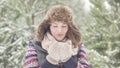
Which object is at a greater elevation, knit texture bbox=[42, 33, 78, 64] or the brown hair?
the brown hair

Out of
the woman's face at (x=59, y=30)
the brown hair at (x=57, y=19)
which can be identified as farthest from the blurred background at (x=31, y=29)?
the woman's face at (x=59, y=30)

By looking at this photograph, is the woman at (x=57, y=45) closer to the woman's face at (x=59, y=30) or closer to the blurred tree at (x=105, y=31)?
the woman's face at (x=59, y=30)

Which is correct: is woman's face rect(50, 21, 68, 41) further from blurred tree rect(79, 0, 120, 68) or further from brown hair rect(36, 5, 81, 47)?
blurred tree rect(79, 0, 120, 68)

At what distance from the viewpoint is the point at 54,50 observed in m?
3.57

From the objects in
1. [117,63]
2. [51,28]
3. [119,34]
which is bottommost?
[117,63]

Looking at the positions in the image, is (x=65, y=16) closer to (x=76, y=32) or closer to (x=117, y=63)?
(x=76, y=32)

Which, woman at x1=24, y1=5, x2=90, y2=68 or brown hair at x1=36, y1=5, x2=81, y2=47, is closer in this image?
woman at x1=24, y1=5, x2=90, y2=68

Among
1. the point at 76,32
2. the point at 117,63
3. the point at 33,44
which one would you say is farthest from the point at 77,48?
the point at 117,63

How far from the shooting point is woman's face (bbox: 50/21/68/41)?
364 cm

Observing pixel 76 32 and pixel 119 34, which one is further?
pixel 119 34

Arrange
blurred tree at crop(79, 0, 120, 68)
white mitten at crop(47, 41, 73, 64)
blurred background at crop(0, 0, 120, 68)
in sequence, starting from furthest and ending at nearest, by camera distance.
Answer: blurred background at crop(0, 0, 120, 68) → blurred tree at crop(79, 0, 120, 68) → white mitten at crop(47, 41, 73, 64)

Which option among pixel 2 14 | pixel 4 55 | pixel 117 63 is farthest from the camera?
pixel 2 14

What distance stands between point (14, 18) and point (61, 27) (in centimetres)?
580

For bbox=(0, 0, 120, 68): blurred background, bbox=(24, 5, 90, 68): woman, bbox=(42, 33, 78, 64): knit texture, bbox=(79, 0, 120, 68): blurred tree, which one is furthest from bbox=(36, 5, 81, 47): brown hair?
bbox=(0, 0, 120, 68): blurred background
